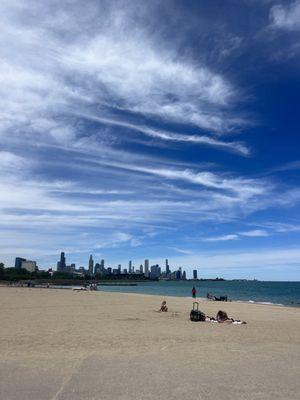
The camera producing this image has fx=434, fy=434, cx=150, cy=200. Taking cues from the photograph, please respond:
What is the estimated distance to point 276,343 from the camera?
53.9 feet

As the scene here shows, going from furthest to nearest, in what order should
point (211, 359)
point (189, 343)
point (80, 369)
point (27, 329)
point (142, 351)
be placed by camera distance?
point (27, 329) < point (189, 343) < point (142, 351) < point (211, 359) < point (80, 369)

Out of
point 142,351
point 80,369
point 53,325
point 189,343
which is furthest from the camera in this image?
point 53,325

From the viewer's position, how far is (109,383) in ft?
30.2

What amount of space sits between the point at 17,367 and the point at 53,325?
1036 cm

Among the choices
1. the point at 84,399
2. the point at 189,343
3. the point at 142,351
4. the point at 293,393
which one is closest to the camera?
the point at 84,399

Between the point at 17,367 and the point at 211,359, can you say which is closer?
the point at 17,367

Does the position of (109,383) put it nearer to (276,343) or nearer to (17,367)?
(17,367)

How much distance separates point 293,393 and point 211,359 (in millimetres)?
3968

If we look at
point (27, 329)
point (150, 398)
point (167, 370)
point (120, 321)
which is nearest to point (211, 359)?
point (167, 370)

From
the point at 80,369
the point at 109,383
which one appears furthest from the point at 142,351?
the point at 109,383

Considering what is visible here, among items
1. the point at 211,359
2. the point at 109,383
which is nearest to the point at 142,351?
the point at 211,359

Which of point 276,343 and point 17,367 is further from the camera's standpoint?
point 276,343

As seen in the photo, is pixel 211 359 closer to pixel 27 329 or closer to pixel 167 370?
pixel 167 370

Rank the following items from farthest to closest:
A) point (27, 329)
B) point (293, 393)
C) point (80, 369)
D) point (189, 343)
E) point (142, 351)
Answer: point (27, 329) < point (189, 343) < point (142, 351) < point (80, 369) < point (293, 393)
